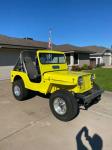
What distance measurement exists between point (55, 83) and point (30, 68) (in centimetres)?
170

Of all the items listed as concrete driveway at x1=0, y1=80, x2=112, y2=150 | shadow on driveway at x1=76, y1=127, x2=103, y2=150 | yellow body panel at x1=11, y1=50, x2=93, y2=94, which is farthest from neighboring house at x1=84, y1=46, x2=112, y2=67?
shadow on driveway at x1=76, y1=127, x2=103, y2=150

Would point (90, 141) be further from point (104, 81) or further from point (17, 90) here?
point (104, 81)

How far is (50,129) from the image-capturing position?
434 centimetres

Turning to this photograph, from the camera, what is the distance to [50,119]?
16.4ft

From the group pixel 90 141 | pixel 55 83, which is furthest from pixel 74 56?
pixel 90 141

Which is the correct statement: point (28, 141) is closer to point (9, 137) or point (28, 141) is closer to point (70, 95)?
point (9, 137)

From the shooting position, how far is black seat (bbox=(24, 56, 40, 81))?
6.26 meters

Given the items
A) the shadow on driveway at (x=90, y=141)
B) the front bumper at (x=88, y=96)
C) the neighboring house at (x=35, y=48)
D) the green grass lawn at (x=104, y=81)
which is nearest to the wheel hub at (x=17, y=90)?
the front bumper at (x=88, y=96)

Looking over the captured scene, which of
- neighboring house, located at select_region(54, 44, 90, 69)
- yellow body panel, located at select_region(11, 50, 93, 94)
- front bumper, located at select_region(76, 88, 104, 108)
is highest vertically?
neighboring house, located at select_region(54, 44, 90, 69)

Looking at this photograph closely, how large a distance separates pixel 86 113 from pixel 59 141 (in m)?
2.02

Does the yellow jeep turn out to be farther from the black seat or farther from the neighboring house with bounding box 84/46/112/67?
the neighboring house with bounding box 84/46/112/67

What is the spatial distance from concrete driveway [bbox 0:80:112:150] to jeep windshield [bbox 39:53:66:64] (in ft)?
5.95

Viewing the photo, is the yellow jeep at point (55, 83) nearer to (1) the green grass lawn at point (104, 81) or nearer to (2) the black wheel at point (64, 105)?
(2) the black wheel at point (64, 105)

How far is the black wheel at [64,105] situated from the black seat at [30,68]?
1.40 m
